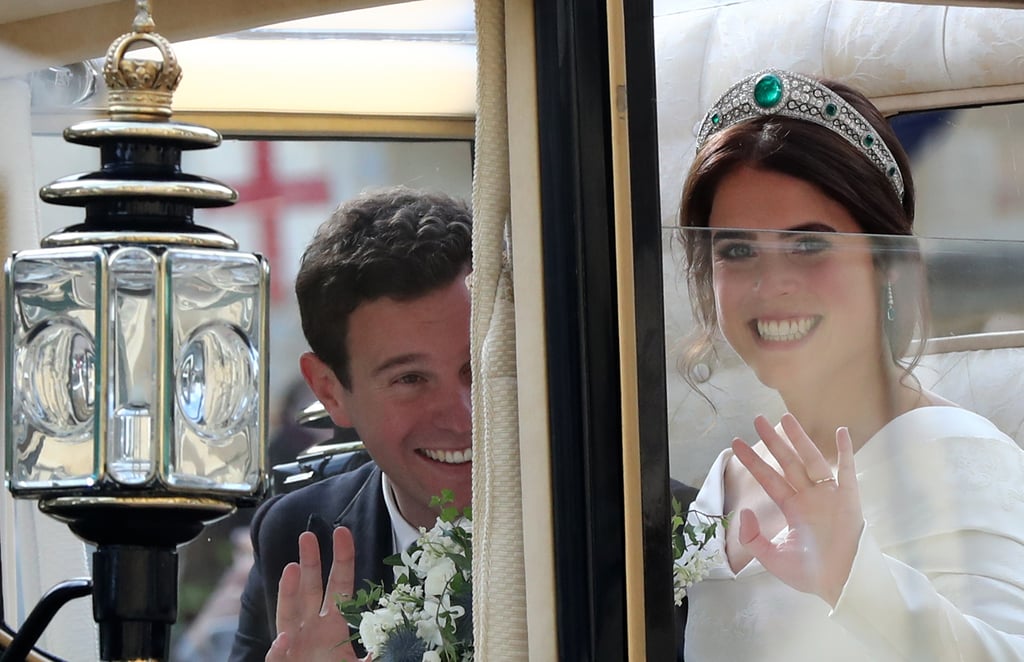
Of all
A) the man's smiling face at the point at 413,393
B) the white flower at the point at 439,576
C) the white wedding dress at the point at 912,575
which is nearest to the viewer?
the white wedding dress at the point at 912,575

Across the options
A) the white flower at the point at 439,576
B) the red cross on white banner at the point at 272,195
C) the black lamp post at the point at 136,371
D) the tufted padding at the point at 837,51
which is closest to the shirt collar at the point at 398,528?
the white flower at the point at 439,576

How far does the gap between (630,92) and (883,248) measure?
333mm

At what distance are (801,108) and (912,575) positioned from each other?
50cm

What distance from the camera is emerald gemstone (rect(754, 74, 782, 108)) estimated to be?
146 cm

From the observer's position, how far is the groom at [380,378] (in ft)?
5.17

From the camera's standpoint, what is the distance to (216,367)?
90 centimetres

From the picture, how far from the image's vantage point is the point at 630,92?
1259mm

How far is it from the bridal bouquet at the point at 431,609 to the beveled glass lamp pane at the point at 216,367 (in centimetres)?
56

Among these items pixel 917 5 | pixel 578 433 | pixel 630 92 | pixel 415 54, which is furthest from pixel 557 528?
pixel 917 5

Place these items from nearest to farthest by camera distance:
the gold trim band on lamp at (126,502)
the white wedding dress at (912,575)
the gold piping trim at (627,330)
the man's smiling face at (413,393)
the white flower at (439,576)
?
the gold trim band on lamp at (126,502) < the gold piping trim at (627,330) < the white wedding dress at (912,575) < the white flower at (439,576) < the man's smiling face at (413,393)

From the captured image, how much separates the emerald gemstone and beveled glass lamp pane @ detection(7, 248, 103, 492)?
81 cm

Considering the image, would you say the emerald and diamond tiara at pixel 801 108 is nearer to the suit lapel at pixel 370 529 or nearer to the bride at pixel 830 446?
the bride at pixel 830 446

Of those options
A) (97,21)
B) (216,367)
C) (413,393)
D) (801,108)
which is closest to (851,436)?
(801,108)

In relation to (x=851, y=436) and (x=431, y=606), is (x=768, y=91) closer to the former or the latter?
(x=851, y=436)
